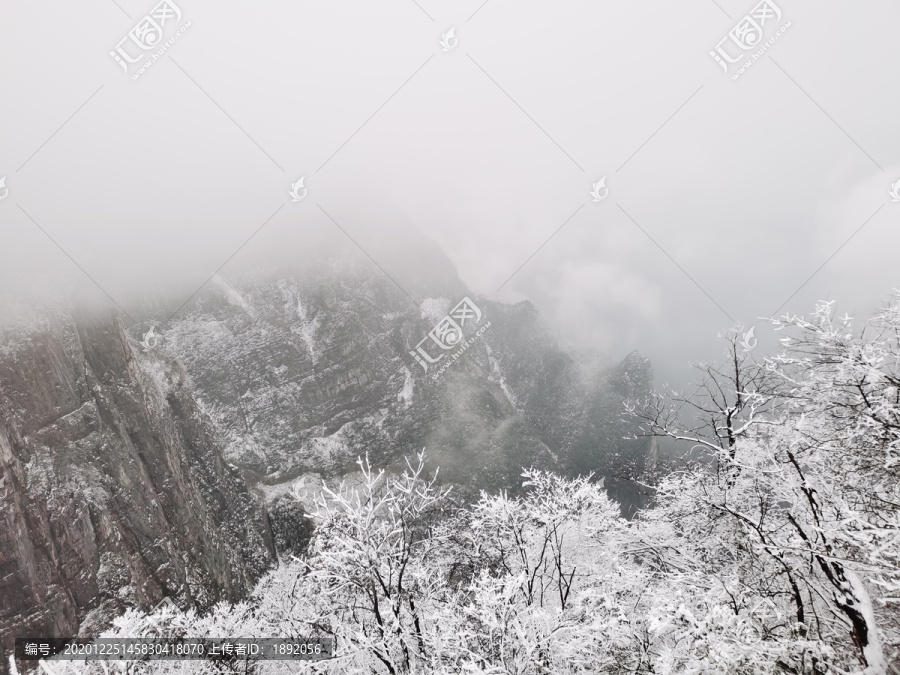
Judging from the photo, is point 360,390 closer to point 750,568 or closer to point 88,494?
point 88,494

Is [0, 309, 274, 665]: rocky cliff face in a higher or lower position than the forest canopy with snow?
higher

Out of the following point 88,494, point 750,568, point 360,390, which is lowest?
point 360,390

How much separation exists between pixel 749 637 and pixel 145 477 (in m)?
63.6

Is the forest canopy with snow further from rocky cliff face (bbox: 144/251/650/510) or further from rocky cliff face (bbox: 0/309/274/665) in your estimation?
rocky cliff face (bbox: 144/251/650/510)

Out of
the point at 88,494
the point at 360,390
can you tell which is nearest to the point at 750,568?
the point at 88,494

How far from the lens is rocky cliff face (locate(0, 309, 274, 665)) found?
112 ft

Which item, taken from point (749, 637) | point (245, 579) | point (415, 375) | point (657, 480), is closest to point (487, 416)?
point (415, 375)

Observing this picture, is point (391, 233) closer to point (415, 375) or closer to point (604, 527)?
point (415, 375)

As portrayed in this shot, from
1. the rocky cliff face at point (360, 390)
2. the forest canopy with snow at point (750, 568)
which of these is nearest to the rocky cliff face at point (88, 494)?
the rocky cliff face at point (360, 390)

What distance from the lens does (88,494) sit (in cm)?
4059

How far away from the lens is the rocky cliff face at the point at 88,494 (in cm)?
3428

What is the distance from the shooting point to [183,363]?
298 ft

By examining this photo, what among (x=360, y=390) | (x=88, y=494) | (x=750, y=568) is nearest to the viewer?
(x=750, y=568)

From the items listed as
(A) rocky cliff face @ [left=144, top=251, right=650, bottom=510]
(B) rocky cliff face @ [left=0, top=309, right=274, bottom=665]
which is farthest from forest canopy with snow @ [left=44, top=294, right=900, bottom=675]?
(A) rocky cliff face @ [left=144, top=251, right=650, bottom=510]
